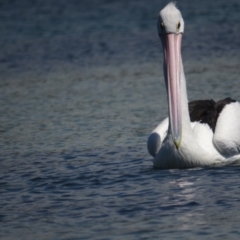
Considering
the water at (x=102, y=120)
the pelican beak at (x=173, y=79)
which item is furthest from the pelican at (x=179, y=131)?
the water at (x=102, y=120)

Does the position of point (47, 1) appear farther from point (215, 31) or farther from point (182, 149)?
point (182, 149)

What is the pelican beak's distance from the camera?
288 inches

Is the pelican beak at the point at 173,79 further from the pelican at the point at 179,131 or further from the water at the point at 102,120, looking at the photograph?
the water at the point at 102,120

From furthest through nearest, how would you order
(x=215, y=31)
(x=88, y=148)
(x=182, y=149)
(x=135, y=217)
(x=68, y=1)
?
(x=68, y=1) < (x=215, y=31) < (x=88, y=148) < (x=182, y=149) < (x=135, y=217)

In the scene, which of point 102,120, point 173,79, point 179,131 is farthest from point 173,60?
point 102,120

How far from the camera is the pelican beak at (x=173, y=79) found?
24.0ft

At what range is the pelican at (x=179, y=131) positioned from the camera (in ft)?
24.2

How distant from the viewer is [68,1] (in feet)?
68.3

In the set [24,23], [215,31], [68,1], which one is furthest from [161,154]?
[68,1]

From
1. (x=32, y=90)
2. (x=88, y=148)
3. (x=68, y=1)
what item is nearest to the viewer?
(x=88, y=148)

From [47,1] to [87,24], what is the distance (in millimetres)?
3505

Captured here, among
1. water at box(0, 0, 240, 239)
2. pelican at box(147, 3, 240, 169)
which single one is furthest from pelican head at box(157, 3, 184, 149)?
water at box(0, 0, 240, 239)

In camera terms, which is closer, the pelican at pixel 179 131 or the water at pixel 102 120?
the water at pixel 102 120

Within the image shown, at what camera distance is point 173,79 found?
7.42m
